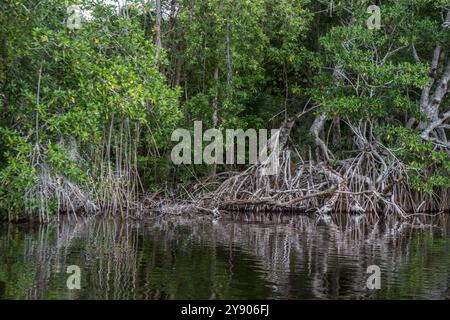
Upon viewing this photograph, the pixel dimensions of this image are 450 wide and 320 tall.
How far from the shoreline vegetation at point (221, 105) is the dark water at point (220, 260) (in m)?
1.61

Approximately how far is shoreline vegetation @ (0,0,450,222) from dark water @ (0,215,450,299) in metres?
1.61

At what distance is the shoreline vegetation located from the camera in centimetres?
1353

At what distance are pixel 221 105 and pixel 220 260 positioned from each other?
10.8m

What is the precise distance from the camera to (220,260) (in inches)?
374

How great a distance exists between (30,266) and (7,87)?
5878 mm
